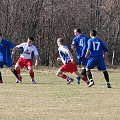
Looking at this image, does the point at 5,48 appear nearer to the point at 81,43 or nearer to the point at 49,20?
the point at 81,43

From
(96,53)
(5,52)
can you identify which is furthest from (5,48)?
(96,53)

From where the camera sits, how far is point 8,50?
20.0m

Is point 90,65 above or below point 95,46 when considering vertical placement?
below

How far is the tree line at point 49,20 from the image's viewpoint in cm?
4094

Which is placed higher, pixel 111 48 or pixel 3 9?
pixel 3 9

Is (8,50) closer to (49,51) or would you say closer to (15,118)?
(15,118)

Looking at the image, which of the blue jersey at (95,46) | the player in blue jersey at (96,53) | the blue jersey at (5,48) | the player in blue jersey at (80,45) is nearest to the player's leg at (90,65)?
the player in blue jersey at (96,53)

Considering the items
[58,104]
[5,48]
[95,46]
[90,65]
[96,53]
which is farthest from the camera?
[5,48]

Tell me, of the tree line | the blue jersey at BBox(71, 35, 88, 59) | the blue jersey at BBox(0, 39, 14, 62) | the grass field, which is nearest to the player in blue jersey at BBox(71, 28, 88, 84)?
the blue jersey at BBox(71, 35, 88, 59)

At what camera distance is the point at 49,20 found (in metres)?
43.2

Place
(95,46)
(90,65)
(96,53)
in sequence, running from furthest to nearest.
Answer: (90,65) < (96,53) < (95,46)

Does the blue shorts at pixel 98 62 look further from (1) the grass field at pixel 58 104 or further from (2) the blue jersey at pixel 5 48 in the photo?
(2) the blue jersey at pixel 5 48

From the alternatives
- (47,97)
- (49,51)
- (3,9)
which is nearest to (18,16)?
(3,9)

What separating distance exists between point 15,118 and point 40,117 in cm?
48
